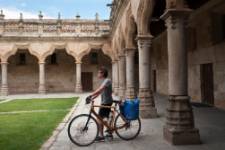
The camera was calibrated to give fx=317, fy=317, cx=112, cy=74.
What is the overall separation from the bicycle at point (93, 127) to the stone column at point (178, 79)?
0.84 meters

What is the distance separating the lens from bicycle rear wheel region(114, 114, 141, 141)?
22.8 feet

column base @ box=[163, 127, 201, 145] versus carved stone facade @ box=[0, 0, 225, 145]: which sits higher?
carved stone facade @ box=[0, 0, 225, 145]

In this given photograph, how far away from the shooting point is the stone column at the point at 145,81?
10406mm

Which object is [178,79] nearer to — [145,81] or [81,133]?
[81,133]

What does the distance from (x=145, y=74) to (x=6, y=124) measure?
4.76m

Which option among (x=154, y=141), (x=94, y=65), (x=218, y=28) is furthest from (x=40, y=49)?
(x=154, y=141)

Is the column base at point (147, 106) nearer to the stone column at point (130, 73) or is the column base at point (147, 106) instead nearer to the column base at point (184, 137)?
the stone column at point (130, 73)

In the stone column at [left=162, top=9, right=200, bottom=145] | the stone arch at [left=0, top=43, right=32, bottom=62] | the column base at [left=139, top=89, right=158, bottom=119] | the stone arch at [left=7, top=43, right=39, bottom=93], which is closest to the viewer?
the stone column at [left=162, top=9, right=200, bottom=145]

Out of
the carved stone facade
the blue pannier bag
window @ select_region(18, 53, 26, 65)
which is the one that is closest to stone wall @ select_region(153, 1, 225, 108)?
the carved stone facade

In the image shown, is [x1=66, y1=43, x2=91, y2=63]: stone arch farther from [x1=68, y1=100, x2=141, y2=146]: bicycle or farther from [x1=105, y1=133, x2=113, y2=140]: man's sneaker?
[x1=105, y1=133, x2=113, y2=140]: man's sneaker

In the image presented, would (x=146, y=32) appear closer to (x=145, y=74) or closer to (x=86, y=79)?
(x=145, y=74)

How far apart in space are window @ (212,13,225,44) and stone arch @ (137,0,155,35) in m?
3.32

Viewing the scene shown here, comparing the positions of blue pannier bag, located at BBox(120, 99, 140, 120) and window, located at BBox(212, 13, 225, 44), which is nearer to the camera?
blue pannier bag, located at BBox(120, 99, 140, 120)

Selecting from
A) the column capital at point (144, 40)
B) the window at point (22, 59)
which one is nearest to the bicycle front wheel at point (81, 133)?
the column capital at point (144, 40)
